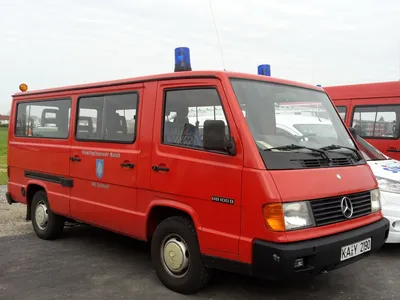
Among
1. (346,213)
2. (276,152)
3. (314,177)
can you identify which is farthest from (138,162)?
(346,213)

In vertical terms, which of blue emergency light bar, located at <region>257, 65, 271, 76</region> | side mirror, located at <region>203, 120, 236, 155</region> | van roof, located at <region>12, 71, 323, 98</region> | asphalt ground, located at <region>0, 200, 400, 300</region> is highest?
blue emergency light bar, located at <region>257, 65, 271, 76</region>

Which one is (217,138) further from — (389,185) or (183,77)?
(389,185)

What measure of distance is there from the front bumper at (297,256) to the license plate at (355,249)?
0.04 metres

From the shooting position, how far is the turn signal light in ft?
11.1

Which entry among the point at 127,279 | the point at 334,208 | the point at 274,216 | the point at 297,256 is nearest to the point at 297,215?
the point at 274,216

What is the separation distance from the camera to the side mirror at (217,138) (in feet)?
11.8

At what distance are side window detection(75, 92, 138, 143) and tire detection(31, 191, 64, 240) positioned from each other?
1.42 metres

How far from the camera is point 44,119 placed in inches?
251

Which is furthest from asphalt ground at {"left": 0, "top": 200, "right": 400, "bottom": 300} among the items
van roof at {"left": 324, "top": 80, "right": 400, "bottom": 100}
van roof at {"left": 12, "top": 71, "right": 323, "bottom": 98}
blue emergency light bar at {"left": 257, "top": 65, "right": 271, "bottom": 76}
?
van roof at {"left": 324, "top": 80, "right": 400, "bottom": 100}

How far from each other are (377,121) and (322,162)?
5107 mm

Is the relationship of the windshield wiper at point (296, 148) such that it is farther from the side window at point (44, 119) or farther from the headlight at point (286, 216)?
the side window at point (44, 119)

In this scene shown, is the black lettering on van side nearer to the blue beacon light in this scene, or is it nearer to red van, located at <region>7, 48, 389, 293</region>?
red van, located at <region>7, 48, 389, 293</region>

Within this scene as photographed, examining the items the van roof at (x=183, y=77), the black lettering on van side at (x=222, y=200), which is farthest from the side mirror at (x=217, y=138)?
the van roof at (x=183, y=77)

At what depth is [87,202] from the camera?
5.31 meters
